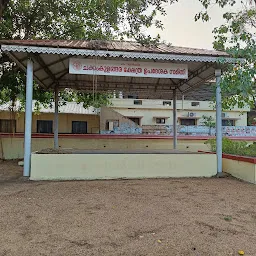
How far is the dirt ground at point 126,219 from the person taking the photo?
3.08 meters

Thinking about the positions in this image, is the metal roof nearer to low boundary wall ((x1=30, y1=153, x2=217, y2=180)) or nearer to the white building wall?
low boundary wall ((x1=30, y1=153, x2=217, y2=180))

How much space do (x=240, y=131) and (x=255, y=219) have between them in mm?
12393

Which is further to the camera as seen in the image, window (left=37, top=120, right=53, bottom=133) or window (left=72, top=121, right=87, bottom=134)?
window (left=72, top=121, right=87, bottom=134)

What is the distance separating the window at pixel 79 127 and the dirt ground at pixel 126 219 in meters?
10.1

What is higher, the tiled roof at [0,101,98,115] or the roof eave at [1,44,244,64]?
the roof eave at [1,44,244,64]

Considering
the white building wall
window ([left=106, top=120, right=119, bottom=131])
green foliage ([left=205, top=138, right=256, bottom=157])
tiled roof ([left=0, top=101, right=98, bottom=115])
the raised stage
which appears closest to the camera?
the raised stage

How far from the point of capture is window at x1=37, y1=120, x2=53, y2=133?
1597cm

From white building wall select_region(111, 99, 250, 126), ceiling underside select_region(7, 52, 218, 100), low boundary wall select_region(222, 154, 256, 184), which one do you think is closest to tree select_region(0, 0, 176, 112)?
ceiling underside select_region(7, 52, 218, 100)

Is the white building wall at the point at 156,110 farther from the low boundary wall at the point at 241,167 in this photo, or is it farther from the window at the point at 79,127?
the low boundary wall at the point at 241,167

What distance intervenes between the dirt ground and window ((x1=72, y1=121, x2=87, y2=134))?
1013cm

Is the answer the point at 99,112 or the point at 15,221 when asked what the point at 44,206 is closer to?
the point at 15,221

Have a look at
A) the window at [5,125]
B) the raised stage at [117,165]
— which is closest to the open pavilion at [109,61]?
the raised stage at [117,165]

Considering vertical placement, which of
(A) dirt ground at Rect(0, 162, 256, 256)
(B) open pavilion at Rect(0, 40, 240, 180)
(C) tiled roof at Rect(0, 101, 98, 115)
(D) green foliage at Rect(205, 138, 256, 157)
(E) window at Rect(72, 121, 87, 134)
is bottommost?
(A) dirt ground at Rect(0, 162, 256, 256)

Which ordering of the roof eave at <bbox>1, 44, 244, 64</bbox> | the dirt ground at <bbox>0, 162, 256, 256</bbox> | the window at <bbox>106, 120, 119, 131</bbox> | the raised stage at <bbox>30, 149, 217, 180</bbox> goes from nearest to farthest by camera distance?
the dirt ground at <bbox>0, 162, 256, 256</bbox>
the roof eave at <bbox>1, 44, 244, 64</bbox>
the raised stage at <bbox>30, 149, 217, 180</bbox>
the window at <bbox>106, 120, 119, 131</bbox>
